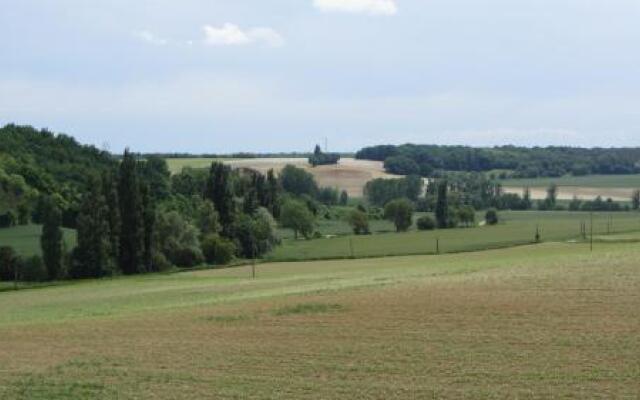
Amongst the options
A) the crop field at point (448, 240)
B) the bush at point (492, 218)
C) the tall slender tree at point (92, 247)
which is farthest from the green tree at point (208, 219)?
the bush at point (492, 218)

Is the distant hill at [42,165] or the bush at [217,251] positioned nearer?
the bush at [217,251]

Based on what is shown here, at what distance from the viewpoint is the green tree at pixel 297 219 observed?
139 meters

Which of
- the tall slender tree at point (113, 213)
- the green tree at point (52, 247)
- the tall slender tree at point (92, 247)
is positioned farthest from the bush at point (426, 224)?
the green tree at point (52, 247)

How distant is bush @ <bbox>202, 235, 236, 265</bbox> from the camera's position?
10150cm

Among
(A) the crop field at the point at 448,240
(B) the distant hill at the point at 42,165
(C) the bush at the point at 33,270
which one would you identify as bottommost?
(C) the bush at the point at 33,270

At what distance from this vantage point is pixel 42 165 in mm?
160375

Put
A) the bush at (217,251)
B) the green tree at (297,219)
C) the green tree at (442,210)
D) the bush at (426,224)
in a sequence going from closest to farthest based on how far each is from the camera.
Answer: the bush at (217,251) → the green tree at (297,219) → the bush at (426,224) → the green tree at (442,210)

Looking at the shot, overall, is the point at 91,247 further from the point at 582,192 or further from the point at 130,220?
the point at 582,192

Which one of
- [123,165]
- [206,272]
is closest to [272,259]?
[206,272]

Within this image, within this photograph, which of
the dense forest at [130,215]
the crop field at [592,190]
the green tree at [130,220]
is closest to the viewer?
the dense forest at [130,215]

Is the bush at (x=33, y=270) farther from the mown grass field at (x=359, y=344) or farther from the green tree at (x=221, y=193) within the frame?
the mown grass field at (x=359, y=344)

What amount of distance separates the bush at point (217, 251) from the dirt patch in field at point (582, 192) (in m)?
93.7

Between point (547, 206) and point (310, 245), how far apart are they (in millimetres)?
70875

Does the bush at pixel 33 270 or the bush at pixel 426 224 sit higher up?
the bush at pixel 426 224
